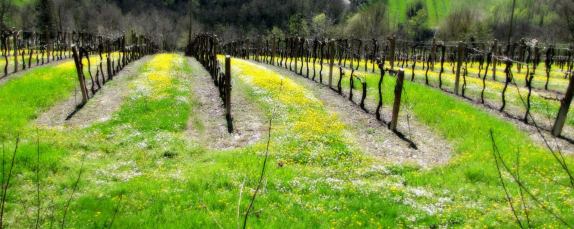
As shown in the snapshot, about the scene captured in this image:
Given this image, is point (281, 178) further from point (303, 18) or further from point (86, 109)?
point (303, 18)

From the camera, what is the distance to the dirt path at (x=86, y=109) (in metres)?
14.3

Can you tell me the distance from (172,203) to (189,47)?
47.3 metres

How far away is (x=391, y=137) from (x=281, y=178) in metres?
5.78

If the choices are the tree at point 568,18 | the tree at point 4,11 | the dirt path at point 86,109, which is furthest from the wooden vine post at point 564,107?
the tree at point 4,11

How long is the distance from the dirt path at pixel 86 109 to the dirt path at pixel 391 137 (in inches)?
408

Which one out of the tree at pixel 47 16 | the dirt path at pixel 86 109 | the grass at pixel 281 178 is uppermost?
the tree at pixel 47 16

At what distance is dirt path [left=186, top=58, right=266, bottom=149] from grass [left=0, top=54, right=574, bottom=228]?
606mm

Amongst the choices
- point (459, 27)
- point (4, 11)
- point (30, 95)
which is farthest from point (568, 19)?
point (4, 11)

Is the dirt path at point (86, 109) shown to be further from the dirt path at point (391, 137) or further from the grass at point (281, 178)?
the dirt path at point (391, 137)

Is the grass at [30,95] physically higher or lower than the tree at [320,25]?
lower

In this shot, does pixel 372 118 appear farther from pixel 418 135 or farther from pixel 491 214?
pixel 491 214

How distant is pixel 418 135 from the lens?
13680 mm

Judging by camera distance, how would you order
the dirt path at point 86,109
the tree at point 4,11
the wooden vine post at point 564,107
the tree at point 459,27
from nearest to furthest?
the wooden vine post at point 564,107
the dirt path at point 86,109
the tree at point 4,11
the tree at point 459,27

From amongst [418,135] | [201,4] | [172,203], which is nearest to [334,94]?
[418,135]
